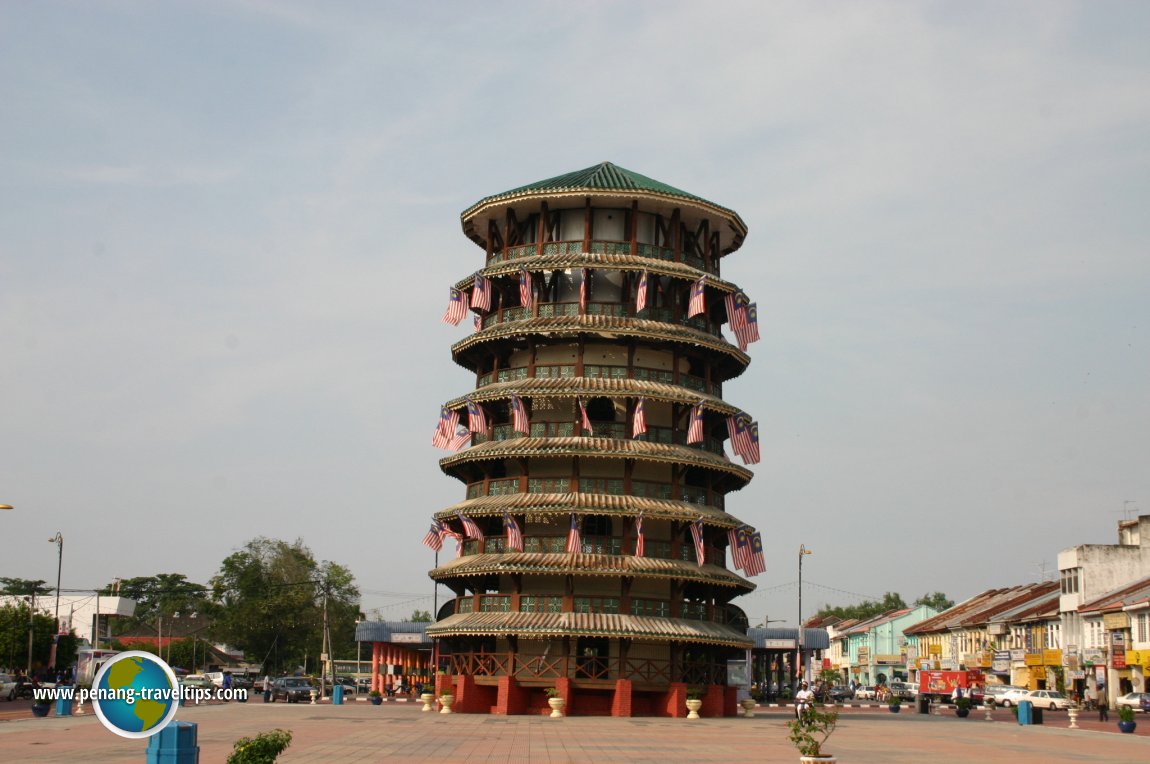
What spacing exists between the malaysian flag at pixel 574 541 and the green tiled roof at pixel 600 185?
17.9m

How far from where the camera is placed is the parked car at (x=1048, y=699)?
314 ft

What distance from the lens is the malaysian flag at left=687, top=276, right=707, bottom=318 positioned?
6869 cm

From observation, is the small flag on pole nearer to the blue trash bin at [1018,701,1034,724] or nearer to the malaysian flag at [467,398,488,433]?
the malaysian flag at [467,398,488,433]

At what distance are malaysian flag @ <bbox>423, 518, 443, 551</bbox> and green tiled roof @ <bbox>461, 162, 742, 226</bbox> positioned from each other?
Answer: 1784 centimetres

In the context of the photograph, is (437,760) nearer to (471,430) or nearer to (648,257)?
(471,430)

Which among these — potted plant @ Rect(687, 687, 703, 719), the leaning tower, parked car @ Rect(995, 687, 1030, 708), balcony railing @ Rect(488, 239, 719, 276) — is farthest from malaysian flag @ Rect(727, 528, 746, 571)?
parked car @ Rect(995, 687, 1030, 708)

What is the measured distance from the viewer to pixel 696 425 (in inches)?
2640

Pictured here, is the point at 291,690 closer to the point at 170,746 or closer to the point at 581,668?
the point at 581,668

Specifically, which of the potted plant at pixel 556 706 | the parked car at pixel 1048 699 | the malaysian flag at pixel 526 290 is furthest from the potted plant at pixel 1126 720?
the parked car at pixel 1048 699

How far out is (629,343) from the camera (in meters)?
68.2

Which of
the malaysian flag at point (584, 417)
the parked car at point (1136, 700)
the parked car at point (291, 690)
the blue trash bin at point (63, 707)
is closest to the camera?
the blue trash bin at point (63, 707)

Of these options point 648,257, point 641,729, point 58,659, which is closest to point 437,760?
point 641,729

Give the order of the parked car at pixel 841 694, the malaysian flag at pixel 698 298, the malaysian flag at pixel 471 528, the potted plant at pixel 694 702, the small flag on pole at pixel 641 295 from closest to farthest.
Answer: the potted plant at pixel 694 702 → the small flag on pole at pixel 641 295 → the malaysian flag at pixel 471 528 → the malaysian flag at pixel 698 298 → the parked car at pixel 841 694

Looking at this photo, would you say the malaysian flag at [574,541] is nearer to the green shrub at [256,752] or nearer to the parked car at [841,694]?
the green shrub at [256,752]
